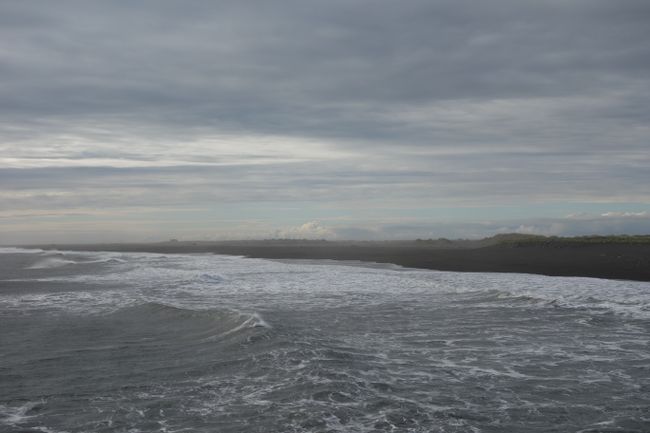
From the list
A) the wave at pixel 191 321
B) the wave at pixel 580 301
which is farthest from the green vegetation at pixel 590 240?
the wave at pixel 191 321

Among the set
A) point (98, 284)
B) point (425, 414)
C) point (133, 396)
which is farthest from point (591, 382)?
point (98, 284)

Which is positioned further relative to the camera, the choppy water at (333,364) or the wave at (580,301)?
the wave at (580,301)

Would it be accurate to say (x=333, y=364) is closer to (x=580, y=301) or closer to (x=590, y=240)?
(x=580, y=301)

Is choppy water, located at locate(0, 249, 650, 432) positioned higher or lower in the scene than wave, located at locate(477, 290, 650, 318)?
lower

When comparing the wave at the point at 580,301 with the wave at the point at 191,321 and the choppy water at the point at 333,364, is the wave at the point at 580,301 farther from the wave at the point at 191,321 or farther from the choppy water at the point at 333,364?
the wave at the point at 191,321

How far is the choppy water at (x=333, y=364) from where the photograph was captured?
1112cm

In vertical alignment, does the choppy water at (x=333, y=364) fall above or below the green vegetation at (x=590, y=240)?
below

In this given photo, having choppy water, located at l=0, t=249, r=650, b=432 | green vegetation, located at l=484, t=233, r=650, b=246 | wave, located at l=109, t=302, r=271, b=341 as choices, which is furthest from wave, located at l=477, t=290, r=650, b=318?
green vegetation, located at l=484, t=233, r=650, b=246

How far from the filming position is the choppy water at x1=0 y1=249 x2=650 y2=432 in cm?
1112

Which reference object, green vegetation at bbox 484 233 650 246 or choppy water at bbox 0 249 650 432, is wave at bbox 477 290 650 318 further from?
green vegetation at bbox 484 233 650 246

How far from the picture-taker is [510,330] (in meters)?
19.3

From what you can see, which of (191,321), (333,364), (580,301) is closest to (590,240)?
(580,301)

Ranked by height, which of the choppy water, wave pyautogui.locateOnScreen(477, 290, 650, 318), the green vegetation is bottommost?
the choppy water

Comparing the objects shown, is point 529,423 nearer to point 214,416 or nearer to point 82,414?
point 214,416
